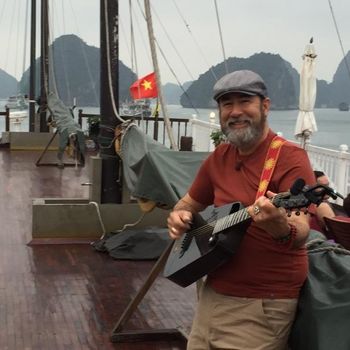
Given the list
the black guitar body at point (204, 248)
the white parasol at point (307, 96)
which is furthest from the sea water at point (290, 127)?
the black guitar body at point (204, 248)

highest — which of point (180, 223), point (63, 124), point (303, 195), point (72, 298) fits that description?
point (303, 195)

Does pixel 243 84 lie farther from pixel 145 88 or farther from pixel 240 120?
pixel 145 88

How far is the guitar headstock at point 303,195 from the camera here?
5.62 ft

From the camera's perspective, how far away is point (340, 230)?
3650 mm

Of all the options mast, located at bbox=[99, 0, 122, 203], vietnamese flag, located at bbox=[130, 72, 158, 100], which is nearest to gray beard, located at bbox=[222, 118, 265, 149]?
Answer: mast, located at bbox=[99, 0, 122, 203]

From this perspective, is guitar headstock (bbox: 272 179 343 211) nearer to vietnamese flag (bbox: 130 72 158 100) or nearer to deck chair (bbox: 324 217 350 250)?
deck chair (bbox: 324 217 350 250)

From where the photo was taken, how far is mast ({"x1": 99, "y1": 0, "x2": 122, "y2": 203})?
250 inches

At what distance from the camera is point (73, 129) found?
10.8 metres

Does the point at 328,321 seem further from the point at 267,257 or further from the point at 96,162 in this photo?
the point at 96,162

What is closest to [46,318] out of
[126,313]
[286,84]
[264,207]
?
[126,313]

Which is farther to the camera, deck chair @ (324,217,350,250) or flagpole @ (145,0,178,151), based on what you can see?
flagpole @ (145,0,178,151)

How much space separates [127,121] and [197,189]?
377 centimetres

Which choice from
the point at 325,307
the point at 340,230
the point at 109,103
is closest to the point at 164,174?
the point at 340,230

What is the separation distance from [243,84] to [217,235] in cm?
55
